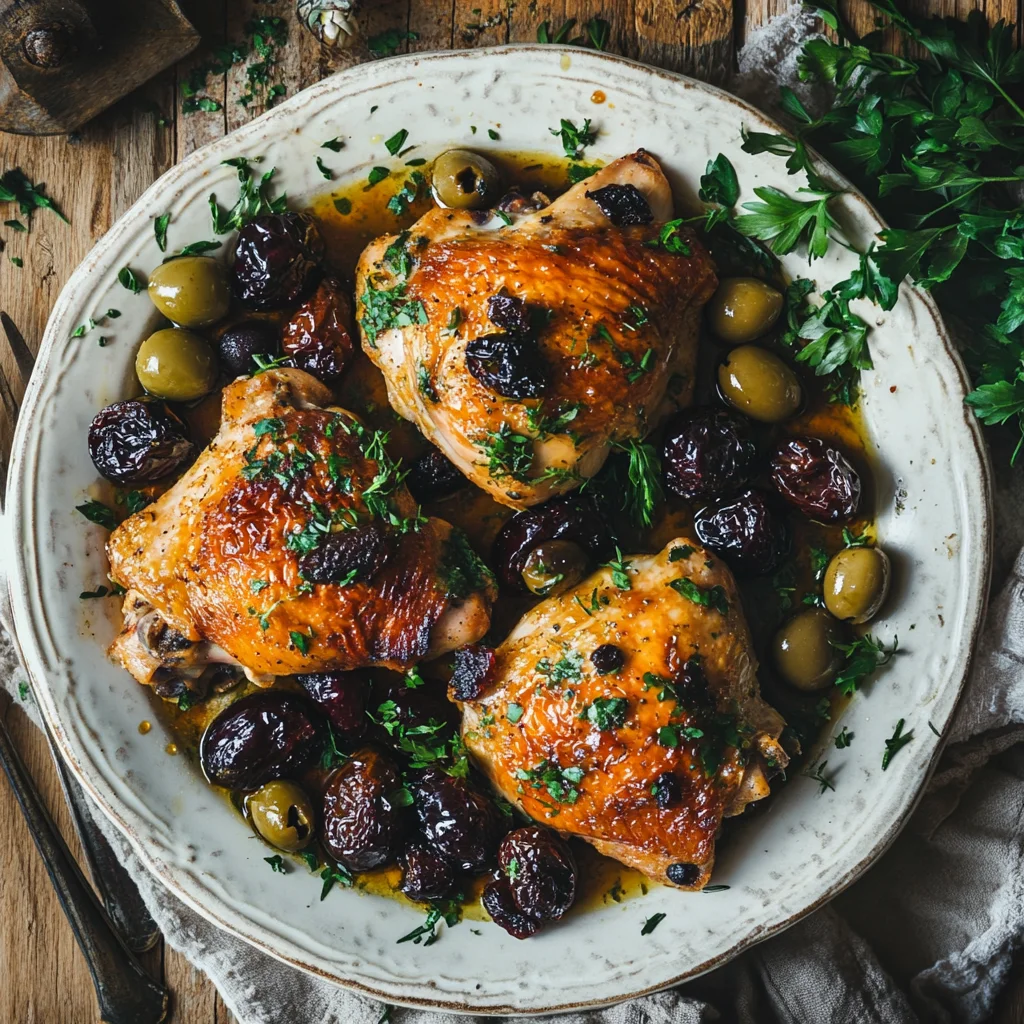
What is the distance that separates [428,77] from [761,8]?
1.56 metres

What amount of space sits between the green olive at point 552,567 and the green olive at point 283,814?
1.35 m

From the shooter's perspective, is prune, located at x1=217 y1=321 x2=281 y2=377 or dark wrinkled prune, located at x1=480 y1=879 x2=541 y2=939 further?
prune, located at x1=217 y1=321 x2=281 y2=377

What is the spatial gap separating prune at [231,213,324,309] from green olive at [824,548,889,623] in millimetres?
2576

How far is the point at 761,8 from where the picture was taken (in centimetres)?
448

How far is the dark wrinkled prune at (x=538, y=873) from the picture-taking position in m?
4.06

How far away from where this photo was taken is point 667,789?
376cm

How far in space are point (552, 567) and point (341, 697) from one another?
41.7 inches

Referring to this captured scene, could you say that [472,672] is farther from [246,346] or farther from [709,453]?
[246,346]

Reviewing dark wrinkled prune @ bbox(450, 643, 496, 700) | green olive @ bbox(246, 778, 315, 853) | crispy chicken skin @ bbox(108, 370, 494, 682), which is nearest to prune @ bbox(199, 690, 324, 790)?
green olive @ bbox(246, 778, 315, 853)

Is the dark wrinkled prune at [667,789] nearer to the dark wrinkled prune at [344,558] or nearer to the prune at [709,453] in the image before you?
the prune at [709,453]

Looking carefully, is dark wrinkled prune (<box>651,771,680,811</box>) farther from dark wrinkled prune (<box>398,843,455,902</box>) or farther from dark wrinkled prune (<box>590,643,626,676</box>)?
dark wrinkled prune (<box>398,843,455,902</box>)

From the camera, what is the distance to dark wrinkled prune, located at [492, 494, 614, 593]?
164 inches

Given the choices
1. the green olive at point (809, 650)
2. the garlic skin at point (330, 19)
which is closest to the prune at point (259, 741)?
the green olive at point (809, 650)

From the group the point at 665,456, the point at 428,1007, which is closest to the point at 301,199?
the point at 665,456
